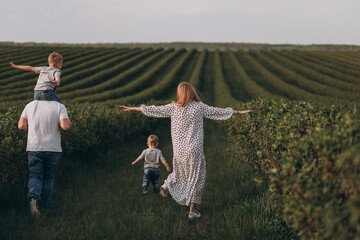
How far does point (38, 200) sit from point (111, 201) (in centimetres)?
114

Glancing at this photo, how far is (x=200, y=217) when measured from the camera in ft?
15.4

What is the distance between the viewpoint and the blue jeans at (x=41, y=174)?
449 cm

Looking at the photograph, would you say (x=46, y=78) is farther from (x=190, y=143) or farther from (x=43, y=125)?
(x=190, y=143)

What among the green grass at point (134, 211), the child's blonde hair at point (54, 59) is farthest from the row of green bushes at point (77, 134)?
the child's blonde hair at point (54, 59)

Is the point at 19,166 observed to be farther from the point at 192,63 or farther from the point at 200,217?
the point at 192,63

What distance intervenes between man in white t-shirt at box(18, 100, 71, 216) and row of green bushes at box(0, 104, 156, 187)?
1014 mm

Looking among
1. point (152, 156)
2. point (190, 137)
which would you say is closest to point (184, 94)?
point (190, 137)

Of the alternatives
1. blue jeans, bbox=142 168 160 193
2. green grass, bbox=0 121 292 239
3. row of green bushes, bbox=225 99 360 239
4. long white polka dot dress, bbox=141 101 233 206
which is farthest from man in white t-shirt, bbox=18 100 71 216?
row of green bushes, bbox=225 99 360 239

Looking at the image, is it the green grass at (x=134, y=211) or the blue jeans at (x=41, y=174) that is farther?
the blue jeans at (x=41, y=174)

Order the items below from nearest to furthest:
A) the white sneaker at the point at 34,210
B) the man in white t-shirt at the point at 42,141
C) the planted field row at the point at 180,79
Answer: the white sneaker at the point at 34,210
the man in white t-shirt at the point at 42,141
the planted field row at the point at 180,79

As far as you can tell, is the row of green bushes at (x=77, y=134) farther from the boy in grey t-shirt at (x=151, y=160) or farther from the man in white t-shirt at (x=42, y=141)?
the boy in grey t-shirt at (x=151, y=160)

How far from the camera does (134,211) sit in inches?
181

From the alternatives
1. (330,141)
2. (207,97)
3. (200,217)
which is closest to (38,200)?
(200,217)

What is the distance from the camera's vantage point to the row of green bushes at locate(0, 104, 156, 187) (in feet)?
17.9
